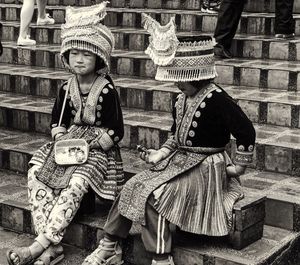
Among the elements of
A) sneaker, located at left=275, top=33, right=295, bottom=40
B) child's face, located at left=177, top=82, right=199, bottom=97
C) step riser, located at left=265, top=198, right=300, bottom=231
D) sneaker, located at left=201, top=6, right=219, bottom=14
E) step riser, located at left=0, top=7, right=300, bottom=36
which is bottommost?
step riser, located at left=265, top=198, right=300, bottom=231

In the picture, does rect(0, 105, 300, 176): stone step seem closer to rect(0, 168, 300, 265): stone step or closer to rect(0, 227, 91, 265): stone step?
rect(0, 168, 300, 265): stone step

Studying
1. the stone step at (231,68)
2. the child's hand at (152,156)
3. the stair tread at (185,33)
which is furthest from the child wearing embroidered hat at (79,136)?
the stair tread at (185,33)

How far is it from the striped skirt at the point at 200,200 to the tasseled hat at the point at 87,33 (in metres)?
1.13

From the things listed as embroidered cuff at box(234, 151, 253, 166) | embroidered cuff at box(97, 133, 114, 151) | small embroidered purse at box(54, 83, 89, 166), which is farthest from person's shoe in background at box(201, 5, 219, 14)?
embroidered cuff at box(234, 151, 253, 166)

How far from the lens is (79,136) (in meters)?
5.24

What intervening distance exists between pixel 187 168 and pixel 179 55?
2.23 ft

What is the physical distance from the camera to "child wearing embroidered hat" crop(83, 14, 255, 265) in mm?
4480

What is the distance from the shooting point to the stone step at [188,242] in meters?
4.49

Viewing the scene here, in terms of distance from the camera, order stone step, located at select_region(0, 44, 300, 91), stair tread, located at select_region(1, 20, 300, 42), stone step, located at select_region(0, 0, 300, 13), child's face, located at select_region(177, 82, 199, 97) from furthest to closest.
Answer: stone step, located at select_region(0, 0, 300, 13)
stair tread, located at select_region(1, 20, 300, 42)
stone step, located at select_region(0, 44, 300, 91)
child's face, located at select_region(177, 82, 199, 97)

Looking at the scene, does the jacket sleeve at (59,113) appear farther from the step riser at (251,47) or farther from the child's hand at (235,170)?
the step riser at (251,47)

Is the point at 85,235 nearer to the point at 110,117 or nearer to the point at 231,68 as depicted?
the point at 110,117

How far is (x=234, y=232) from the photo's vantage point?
456 cm

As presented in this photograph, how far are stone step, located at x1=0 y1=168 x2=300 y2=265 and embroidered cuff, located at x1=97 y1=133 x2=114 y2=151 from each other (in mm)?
477

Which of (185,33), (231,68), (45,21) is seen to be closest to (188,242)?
(231,68)
